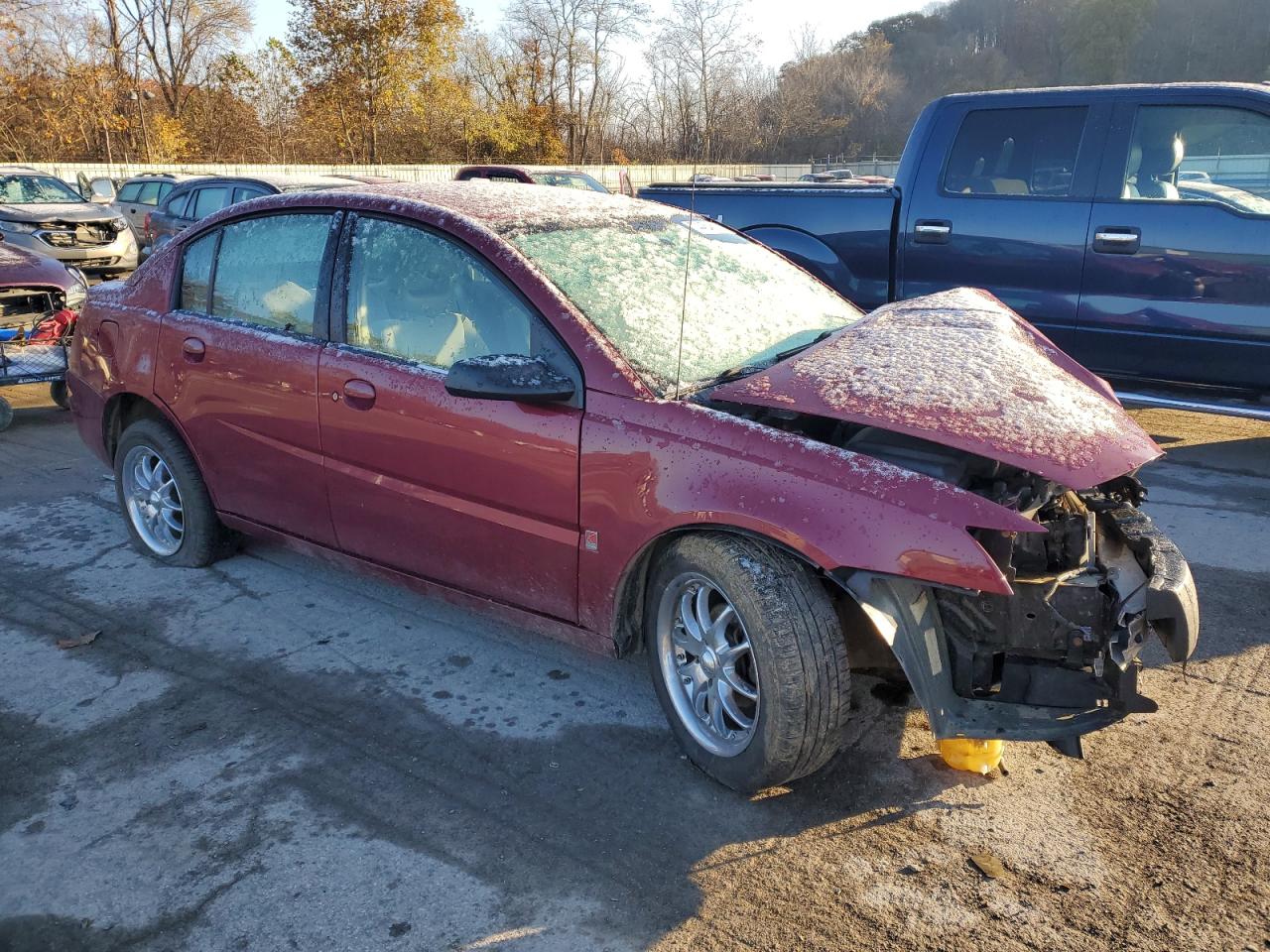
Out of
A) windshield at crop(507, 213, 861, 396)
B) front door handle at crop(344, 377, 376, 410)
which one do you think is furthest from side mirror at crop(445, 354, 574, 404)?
front door handle at crop(344, 377, 376, 410)

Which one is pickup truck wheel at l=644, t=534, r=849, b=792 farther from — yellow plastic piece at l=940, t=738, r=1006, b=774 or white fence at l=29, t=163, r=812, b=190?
white fence at l=29, t=163, r=812, b=190

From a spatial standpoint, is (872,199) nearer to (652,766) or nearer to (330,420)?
(330,420)

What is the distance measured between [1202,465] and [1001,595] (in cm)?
437

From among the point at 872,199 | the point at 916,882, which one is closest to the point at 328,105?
the point at 872,199

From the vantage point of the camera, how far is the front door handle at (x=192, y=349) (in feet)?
14.0

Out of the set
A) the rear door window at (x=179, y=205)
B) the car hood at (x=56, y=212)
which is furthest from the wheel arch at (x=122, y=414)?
the car hood at (x=56, y=212)

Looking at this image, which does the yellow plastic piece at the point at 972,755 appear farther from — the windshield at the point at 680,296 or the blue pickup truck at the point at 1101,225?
the blue pickup truck at the point at 1101,225

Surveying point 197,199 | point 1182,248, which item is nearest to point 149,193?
point 197,199

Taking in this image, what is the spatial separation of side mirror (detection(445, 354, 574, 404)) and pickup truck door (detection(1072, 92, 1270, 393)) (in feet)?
13.6

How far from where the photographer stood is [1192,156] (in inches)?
234

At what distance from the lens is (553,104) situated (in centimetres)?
3488

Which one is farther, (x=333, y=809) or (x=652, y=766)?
(x=652, y=766)

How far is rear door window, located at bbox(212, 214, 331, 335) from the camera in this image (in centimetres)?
392

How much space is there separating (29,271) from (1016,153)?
7.16 meters
